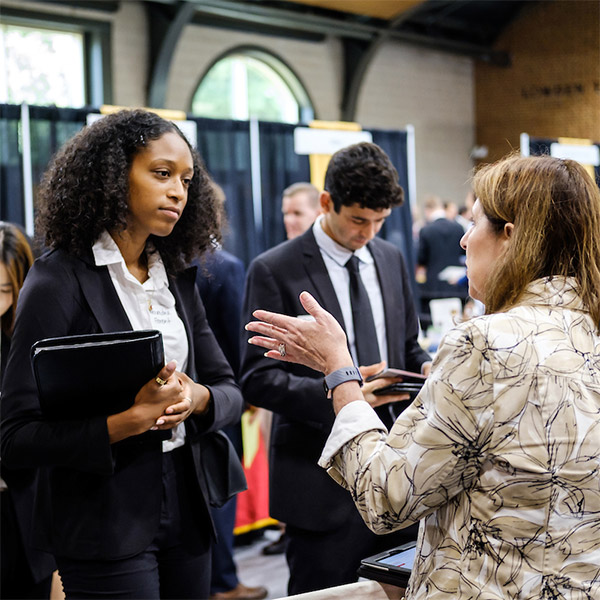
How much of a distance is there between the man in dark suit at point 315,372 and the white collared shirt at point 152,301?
0.41 m

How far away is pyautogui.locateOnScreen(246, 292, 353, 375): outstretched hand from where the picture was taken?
1.36 metres

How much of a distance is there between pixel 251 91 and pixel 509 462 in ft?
28.8

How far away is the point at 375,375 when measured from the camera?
2.03 metres

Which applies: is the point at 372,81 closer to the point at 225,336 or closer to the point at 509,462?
the point at 225,336

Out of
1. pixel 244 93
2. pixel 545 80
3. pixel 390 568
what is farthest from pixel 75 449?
pixel 545 80

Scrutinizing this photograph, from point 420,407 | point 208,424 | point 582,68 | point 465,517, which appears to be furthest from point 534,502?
point 582,68

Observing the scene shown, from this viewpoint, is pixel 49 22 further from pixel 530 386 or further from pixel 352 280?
pixel 530 386

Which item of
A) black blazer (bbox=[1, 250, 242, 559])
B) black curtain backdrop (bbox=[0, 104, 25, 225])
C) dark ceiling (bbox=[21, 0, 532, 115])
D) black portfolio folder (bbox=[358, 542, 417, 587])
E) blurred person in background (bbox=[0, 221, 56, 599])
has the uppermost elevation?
dark ceiling (bbox=[21, 0, 532, 115])

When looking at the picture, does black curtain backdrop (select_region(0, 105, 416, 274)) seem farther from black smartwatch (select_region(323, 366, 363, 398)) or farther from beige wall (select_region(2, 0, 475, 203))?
black smartwatch (select_region(323, 366, 363, 398))

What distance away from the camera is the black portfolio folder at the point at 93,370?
1.45 metres

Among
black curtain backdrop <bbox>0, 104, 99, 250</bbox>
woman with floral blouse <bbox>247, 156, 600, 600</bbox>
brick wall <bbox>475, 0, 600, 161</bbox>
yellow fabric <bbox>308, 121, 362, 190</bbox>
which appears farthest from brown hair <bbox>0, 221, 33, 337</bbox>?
brick wall <bbox>475, 0, 600, 161</bbox>

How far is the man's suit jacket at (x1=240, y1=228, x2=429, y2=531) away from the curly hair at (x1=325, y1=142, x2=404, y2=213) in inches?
5.9

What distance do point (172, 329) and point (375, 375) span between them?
543mm

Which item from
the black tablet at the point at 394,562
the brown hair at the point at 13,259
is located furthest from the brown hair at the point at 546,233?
the brown hair at the point at 13,259
